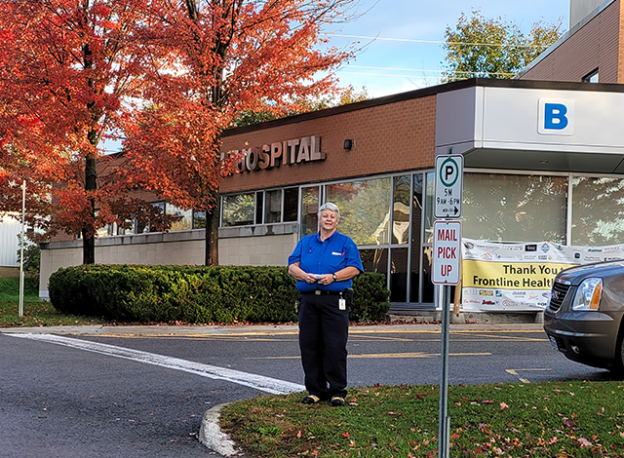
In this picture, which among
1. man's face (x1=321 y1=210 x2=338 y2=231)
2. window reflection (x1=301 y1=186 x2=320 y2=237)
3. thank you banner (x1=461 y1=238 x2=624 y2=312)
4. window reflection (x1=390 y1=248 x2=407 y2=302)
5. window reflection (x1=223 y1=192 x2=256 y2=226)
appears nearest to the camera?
man's face (x1=321 y1=210 x2=338 y2=231)

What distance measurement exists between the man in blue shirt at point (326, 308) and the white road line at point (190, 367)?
1122 millimetres

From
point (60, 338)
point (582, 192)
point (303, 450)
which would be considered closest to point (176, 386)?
point (303, 450)

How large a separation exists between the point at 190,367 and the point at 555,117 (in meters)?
11.2

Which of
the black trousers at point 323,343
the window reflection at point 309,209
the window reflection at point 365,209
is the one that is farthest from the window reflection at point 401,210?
the black trousers at point 323,343

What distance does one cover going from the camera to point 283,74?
19.4 metres

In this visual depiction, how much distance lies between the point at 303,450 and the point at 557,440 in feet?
6.17

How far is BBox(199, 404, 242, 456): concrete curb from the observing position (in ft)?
19.3

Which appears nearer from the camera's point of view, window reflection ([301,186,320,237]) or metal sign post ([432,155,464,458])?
metal sign post ([432,155,464,458])

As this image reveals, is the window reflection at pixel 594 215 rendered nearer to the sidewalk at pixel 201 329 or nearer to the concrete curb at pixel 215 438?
the sidewalk at pixel 201 329

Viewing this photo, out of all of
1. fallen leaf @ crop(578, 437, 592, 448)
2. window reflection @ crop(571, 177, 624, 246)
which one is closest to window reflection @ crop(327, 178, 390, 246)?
→ window reflection @ crop(571, 177, 624, 246)

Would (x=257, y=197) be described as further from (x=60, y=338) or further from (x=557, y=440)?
(x=557, y=440)

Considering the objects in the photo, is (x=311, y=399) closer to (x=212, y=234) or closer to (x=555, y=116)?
(x=555, y=116)

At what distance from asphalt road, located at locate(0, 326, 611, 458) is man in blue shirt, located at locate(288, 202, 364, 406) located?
1162mm

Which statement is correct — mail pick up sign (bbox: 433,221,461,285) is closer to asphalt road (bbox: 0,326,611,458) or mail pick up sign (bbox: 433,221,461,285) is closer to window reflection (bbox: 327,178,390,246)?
asphalt road (bbox: 0,326,611,458)
